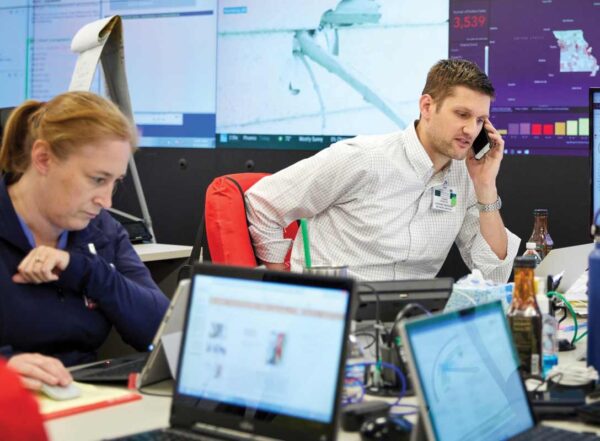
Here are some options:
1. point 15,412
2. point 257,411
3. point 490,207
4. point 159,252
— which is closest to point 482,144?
point 490,207

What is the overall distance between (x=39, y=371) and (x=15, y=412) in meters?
1.12

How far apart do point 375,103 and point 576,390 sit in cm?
240

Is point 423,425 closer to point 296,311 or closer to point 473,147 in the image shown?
point 296,311

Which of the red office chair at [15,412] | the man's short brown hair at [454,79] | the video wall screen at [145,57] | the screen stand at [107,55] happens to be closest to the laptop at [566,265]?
the man's short brown hair at [454,79]

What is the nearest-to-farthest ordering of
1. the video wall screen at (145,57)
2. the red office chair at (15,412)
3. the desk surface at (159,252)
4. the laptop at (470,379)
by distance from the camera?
the red office chair at (15,412) < the laptop at (470,379) < the desk surface at (159,252) < the video wall screen at (145,57)

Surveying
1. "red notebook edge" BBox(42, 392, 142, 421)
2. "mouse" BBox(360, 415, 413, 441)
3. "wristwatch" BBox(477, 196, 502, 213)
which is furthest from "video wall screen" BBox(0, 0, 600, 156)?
"mouse" BBox(360, 415, 413, 441)

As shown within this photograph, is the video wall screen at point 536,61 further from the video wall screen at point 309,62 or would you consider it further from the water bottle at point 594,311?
the water bottle at point 594,311

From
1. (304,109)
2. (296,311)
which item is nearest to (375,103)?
(304,109)

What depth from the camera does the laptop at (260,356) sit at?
121cm

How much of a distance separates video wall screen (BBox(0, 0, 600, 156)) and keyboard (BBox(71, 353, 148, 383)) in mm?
2222

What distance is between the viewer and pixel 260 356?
1.28m

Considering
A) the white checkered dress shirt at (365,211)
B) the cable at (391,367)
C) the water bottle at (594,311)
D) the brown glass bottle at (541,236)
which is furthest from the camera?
the brown glass bottle at (541,236)

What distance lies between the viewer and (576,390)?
1614 millimetres

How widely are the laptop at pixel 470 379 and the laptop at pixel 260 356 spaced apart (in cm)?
11
